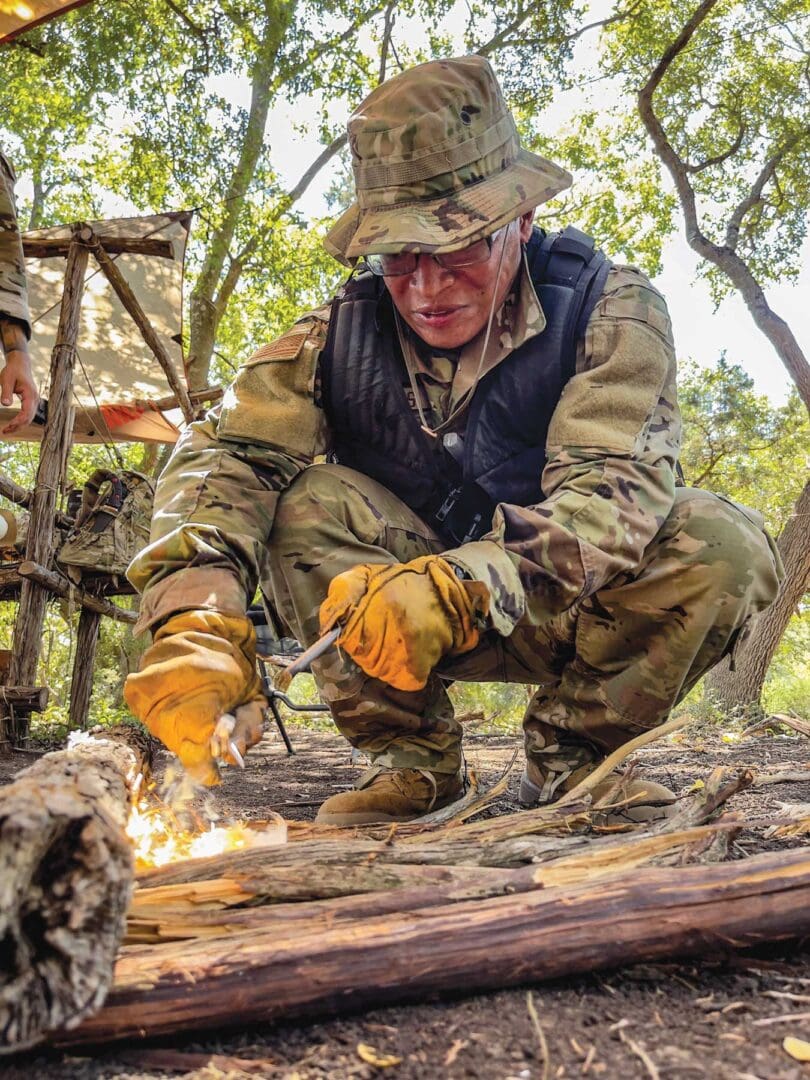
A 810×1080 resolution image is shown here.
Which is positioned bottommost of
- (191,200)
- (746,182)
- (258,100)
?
(746,182)

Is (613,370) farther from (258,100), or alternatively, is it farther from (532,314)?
(258,100)

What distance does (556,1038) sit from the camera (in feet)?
3.19

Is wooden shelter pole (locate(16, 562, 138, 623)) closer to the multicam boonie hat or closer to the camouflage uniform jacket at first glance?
the camouflage uniform jacket

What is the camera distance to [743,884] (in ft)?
3.90

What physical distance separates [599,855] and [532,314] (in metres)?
1.50

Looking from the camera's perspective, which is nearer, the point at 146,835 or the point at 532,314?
the point at 146,835

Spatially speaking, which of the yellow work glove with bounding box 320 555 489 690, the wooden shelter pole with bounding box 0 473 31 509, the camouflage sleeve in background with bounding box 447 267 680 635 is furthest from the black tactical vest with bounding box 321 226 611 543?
the wooden shelter pole with bounding box 0 473 31 509

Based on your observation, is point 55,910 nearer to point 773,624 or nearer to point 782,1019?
point 782,1019

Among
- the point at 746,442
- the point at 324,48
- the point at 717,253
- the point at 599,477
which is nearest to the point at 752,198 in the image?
the point at 717,253

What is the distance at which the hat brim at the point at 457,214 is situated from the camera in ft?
6.59

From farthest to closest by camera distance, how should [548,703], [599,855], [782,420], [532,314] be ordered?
1. [782,420]
2. [548,703]
3. [532,314]
4. [599,855]

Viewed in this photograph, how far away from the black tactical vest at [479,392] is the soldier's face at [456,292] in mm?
134

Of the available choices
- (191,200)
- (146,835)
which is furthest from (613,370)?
(191,200)

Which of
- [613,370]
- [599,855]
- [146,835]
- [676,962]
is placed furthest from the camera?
[613,370]
